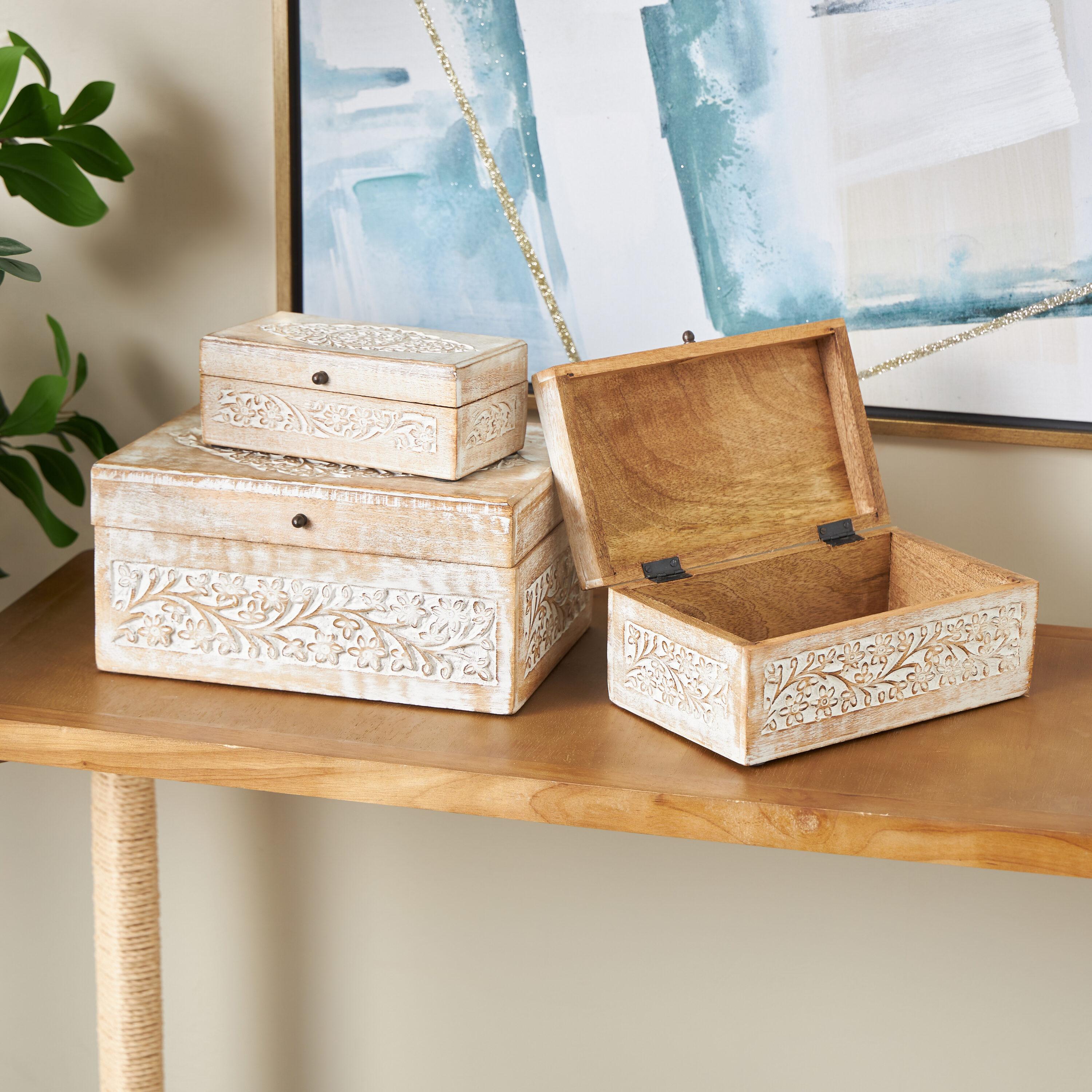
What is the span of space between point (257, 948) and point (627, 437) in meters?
0.84

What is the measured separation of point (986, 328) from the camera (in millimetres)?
1062

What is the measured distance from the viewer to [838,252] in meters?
1.08

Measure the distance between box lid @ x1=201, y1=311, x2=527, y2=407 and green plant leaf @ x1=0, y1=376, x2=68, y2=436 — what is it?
8.8 inches

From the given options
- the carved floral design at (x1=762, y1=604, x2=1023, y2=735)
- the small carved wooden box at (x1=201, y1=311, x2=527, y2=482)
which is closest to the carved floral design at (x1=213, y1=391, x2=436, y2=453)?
the small carved wooden box at (x1=201, y1=311, x2=527, y2=482)

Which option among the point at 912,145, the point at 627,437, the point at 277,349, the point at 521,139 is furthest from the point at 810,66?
the point at 277,349

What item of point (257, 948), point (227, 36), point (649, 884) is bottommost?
point (257, 948)

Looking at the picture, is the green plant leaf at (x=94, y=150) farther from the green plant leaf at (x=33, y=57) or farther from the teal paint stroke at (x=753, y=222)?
the teal paint stroke at (x=753, y=222)

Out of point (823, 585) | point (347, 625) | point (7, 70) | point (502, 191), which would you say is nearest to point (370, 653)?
point (347, 625)

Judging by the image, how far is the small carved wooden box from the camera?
0.90 meters

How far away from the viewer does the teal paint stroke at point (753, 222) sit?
41.4 inches

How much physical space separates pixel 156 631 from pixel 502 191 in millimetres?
514

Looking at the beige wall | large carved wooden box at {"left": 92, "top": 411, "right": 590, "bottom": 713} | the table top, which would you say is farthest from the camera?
the beige wall

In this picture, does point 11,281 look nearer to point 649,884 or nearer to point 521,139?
point 521,139

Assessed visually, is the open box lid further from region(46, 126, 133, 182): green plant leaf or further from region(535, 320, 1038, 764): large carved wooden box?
region(46, 126, 133, 182): green plant leaf
